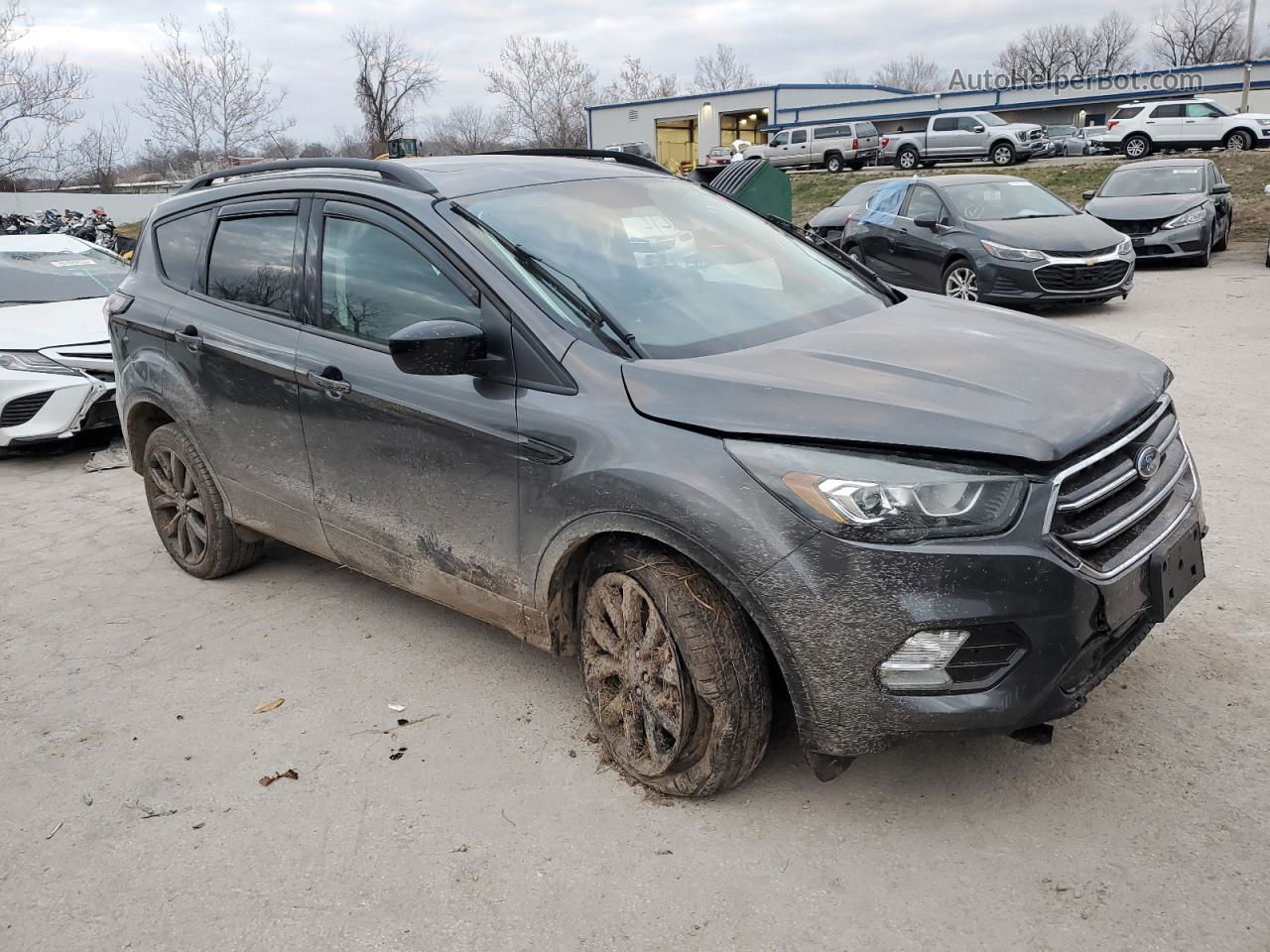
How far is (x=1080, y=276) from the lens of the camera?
10.7 metres

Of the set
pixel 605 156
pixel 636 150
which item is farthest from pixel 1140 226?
pixel 636 150

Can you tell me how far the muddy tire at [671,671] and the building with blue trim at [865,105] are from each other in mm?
47986

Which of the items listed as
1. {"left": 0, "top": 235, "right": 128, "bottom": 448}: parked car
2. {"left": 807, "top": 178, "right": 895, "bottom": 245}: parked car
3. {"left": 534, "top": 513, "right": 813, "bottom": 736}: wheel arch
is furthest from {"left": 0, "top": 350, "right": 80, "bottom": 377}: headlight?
{"left": 807, "top": 178, "right": 895, "bottom": 245}: parked car

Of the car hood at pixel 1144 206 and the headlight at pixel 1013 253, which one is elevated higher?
the car hood at pixel 1144 206

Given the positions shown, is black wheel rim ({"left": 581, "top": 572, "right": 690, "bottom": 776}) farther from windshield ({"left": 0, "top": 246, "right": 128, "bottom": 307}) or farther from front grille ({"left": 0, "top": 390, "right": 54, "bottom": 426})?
windshield ({"left": 0, "top": 246, "right": 128, "bottom": 307})

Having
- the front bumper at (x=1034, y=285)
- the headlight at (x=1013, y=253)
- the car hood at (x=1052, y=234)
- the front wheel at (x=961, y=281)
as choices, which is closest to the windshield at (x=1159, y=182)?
the car hood at (x=1052, y=234)

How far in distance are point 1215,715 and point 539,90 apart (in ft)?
237

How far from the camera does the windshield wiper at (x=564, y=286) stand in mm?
3104

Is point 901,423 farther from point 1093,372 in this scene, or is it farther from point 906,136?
point 906,136

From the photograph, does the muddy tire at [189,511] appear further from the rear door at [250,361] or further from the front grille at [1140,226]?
the front grille at [1140,226]

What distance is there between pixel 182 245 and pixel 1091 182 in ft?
76.2

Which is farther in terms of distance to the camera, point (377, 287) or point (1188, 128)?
point (1188, 128)

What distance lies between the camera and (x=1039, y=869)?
104 inches

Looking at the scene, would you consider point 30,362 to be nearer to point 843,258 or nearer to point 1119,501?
point 843,258
